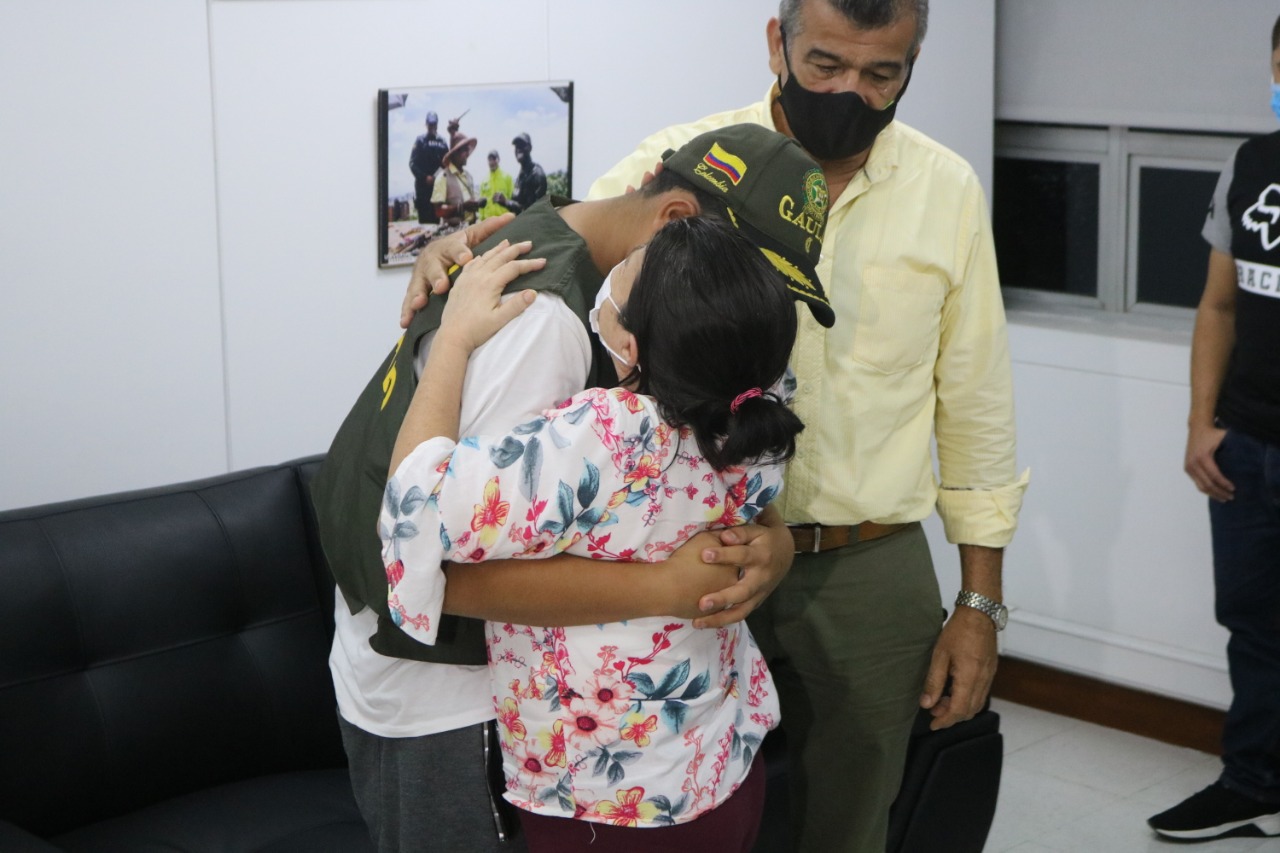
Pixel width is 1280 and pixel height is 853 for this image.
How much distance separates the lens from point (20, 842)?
207 centimetres

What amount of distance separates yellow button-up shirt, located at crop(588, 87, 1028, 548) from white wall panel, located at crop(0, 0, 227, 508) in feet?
3.55

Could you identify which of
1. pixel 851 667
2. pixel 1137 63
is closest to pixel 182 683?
pixel 851 667

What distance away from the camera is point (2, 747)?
2.28m

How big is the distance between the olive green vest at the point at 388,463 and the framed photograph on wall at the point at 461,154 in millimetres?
1504

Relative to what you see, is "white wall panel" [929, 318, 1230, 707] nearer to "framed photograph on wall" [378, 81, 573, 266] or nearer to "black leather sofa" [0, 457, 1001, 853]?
"black leather sofa" [0, 457, 1001, 853]

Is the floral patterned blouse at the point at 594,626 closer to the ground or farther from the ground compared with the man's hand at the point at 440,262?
closer to the ground

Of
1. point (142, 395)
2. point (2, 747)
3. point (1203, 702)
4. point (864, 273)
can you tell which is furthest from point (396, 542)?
point (1203, 702)

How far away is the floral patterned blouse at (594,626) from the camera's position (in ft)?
4.46

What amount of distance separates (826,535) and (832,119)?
23.7 inches

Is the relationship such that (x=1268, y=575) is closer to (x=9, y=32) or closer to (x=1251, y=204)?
(x=1251, y=204)

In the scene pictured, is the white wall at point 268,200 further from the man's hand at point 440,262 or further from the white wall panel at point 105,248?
the man's hand at point 440,262

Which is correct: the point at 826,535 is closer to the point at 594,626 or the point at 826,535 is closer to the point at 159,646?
the point at 594,626

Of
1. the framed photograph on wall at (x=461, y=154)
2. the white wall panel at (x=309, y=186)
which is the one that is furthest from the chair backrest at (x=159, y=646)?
the framed photograph on wall at (x=461, y=154)

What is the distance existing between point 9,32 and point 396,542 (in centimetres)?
165
